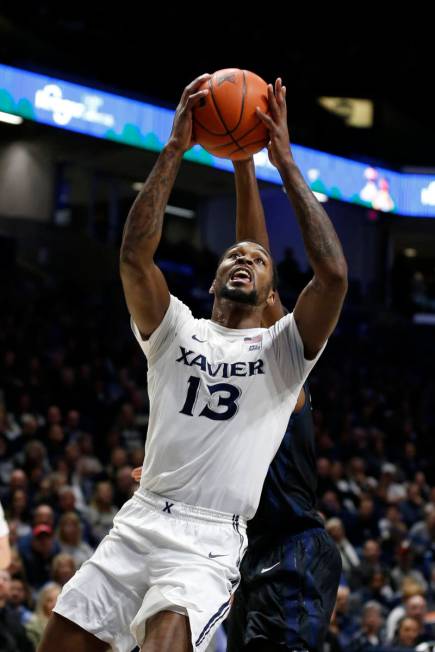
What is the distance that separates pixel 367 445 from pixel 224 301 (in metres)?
11.4

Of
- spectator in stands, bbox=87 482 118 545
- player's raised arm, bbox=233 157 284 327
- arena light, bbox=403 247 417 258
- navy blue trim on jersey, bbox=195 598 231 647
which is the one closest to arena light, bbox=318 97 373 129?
arena light, bbox=403 247 417 258

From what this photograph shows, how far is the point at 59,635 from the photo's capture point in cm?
337

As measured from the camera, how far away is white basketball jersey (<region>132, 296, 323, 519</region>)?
3514 mm

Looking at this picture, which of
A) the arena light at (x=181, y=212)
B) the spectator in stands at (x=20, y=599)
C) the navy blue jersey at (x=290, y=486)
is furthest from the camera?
the arena light at (x=181, y=212)

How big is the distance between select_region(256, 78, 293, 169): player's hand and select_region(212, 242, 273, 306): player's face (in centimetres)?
33

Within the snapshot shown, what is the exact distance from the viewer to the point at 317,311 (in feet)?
12.0

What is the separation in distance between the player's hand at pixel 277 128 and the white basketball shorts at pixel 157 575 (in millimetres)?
1252

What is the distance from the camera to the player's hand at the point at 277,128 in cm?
377

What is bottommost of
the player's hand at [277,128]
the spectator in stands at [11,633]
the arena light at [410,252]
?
the spectator in stands at [11,633]

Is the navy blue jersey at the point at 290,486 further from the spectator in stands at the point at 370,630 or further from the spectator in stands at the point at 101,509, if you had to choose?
the spectator in stands at the point at 101,509

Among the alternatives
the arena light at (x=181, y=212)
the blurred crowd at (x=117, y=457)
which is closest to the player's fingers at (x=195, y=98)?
the blurred crowd at (x=117, y=457)

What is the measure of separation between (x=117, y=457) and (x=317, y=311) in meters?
6.87

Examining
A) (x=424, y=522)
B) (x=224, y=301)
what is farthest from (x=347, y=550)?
(x=224, y=301)

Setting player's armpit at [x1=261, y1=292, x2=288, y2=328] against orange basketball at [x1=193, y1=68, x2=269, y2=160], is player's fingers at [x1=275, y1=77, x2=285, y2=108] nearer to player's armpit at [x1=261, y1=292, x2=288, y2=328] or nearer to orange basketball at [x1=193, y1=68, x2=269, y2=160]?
orange basketball at [x1=193, y1=68, x2=269, y2=160]
